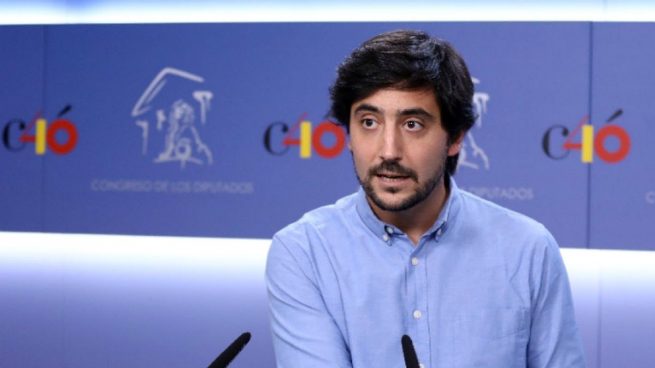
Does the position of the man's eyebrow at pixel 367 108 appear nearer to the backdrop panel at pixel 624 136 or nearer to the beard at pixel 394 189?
the beard at pixel 394 189

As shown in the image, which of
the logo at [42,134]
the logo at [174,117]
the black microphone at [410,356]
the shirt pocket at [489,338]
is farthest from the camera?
the logo at [42,134]

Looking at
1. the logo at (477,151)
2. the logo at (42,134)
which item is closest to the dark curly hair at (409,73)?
the logo at (477,151)

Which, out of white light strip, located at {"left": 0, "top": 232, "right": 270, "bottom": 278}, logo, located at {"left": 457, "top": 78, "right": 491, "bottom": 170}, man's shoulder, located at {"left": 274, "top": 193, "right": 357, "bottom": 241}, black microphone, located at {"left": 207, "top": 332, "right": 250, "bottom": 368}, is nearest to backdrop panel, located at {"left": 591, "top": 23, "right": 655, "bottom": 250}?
logo, located at {"left": 457, "top": 78, "right": 491, "bottom": 170}

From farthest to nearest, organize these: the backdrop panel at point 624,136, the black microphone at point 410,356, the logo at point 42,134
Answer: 1. the logo at point 42,134
2. the backdrop panel at point 624,136
3. the black microphone at point 410,356

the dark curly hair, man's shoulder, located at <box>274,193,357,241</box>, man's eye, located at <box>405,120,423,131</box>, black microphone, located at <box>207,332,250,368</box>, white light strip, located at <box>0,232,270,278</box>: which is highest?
the dark curly hair

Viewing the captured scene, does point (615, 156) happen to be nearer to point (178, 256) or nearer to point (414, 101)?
point (178, 256)

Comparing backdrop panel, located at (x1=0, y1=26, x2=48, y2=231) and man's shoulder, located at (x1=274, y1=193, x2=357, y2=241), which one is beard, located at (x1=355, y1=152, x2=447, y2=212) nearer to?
man's shoulder, located at (x1=274, y1=193, x2=357, y2=241)

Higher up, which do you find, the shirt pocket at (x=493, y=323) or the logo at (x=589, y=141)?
the logo at (x=589, y=141)

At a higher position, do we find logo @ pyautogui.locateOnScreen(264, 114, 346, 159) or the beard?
logo @ pyautogui.locateOnScreen(264, 114, 346, 159)

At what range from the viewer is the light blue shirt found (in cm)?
154

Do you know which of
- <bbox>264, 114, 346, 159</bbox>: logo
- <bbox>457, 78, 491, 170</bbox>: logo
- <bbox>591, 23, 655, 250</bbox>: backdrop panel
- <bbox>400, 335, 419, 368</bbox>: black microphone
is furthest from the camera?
<bbox>264, 114, 346, 159</bbox>: logo

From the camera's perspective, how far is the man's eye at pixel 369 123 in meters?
1.58

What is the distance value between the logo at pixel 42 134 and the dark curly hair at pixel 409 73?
443 cm

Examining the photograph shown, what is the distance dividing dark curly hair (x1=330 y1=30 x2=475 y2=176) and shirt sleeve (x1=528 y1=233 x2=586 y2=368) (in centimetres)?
29
